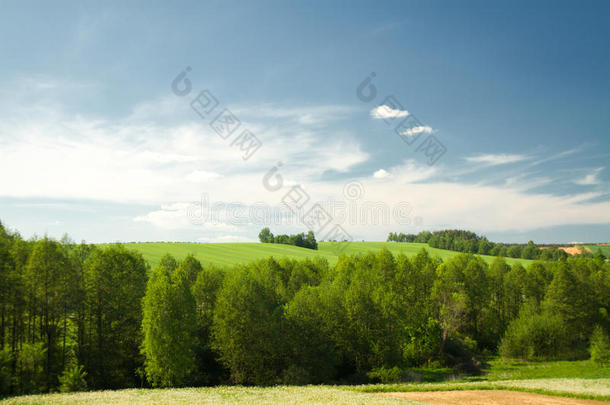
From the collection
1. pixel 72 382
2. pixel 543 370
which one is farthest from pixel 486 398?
pixel 72 382

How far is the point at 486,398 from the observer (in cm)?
3141

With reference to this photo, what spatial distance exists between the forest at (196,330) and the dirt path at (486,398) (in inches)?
562

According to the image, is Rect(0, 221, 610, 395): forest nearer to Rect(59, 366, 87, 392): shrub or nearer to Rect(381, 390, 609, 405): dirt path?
Rect(59, 366, 87, 392): shrub

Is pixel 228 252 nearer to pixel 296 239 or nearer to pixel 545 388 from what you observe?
pixel 296 239

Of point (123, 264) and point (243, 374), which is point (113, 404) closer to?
point (243, 374)

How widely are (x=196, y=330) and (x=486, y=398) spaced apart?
120 ft

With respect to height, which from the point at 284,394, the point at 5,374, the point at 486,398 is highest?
the point at 5,374

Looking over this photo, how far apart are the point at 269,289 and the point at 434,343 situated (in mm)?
30331

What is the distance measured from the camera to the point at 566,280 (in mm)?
76938

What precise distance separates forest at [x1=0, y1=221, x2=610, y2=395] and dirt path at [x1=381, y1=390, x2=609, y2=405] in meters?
14.3

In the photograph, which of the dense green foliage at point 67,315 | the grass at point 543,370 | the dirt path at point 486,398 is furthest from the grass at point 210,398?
the grass at point 543,370

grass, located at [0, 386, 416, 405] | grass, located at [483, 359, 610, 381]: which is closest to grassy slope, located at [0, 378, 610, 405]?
→ grass, located at [0, 386, 416, 405]

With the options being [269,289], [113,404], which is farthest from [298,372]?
[113,404]

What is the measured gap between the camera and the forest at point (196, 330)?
39781 mm
